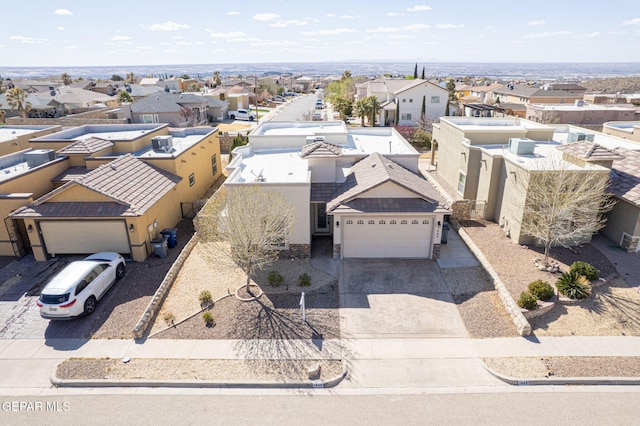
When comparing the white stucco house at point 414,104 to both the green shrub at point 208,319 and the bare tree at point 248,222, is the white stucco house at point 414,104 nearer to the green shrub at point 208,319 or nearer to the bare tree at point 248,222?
the bare tree at point 248,222

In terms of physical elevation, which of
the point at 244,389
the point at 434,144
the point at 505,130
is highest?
the point at 505,130

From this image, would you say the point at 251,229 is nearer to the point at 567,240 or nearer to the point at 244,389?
the point at 244,389

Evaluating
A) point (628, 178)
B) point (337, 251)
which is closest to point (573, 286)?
point (628, 178)

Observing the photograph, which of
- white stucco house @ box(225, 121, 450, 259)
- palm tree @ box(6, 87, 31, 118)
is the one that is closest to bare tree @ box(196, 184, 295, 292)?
white stucco house @ box(225, 121, 450, 259)

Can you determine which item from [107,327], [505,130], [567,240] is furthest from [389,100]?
[107,327]

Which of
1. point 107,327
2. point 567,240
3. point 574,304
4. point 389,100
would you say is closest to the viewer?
point 107,327

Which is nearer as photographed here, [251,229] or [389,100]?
[251,229]

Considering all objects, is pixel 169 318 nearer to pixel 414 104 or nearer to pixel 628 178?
pixel 628 178

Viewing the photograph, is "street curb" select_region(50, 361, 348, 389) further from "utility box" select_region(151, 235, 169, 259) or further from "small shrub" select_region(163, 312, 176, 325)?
"utility box" select_region(151, 235, 169, 259)
